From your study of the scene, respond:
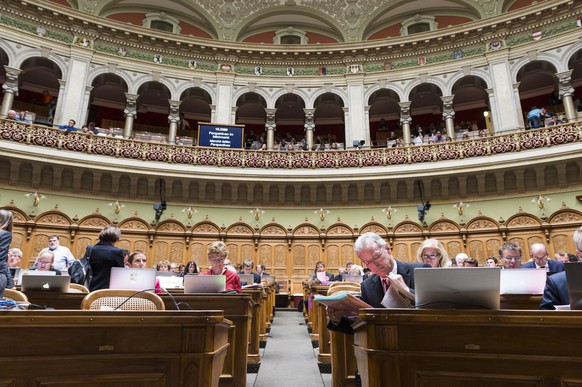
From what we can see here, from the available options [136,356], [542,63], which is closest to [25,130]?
[136,356]

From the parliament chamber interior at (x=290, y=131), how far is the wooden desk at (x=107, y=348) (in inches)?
245

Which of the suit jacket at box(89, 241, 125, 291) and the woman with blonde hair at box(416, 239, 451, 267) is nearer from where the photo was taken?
the woman with blonde hair at box(416, 239, 451, 267)

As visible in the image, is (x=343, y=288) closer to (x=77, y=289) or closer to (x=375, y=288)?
(x=375, y=288)

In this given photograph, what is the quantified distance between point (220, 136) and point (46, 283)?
1129cm

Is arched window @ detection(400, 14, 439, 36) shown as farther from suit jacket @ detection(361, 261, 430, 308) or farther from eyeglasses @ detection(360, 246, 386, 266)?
eyeglasses @ detection(360, 246, 386, 266)

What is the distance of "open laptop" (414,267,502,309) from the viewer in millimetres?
1928

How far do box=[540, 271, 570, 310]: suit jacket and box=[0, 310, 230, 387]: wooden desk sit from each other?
→ 7.76ft

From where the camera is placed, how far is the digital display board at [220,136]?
14336mm

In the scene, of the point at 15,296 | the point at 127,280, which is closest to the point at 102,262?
the point at 127,280

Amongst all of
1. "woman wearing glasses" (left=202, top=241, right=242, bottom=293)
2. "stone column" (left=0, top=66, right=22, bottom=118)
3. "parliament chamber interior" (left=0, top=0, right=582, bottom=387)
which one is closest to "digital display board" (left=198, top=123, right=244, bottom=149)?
"parliament chamber interior" (left=0, top=0, right=582, bottom=387)

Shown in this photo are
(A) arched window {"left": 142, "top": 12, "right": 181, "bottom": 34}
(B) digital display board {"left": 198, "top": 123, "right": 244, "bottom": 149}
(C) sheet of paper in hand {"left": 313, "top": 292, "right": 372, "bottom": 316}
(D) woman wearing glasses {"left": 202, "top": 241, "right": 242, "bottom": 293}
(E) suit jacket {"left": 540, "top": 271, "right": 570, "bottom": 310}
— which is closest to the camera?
(C) sheet of paper in hand {"left": 313, "top": 292, "right": 372, "bottom": 316}

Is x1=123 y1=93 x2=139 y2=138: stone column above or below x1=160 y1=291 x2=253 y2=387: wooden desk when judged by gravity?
above

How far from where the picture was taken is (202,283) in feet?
12.3

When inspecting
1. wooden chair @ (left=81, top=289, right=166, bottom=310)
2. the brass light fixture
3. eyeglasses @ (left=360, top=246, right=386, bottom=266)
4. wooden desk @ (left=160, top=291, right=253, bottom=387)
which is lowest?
wooden desk @ (left=160, top=291, right=253, bottom=387)
